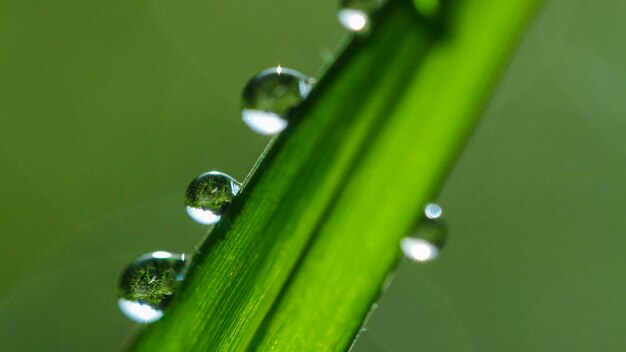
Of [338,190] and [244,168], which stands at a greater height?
[244,168]

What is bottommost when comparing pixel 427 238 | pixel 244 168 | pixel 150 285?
pixel 150 285

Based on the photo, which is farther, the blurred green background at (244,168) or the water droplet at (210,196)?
the blurred green background at (244,168)

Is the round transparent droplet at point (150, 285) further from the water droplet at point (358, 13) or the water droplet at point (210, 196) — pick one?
the water droplet at point (358, 13)

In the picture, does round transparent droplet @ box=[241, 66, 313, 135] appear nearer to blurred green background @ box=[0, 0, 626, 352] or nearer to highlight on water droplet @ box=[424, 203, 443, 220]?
highlight on water droplet @ box=[424, 203, 443, 220]

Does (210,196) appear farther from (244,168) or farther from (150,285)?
(244,168)

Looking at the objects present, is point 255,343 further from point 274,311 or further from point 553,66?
point 553,66

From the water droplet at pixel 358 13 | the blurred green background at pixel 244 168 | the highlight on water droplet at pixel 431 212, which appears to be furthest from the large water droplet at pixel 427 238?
the blurred green background at pixel 244 168

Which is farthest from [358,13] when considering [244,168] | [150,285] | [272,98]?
[244,168]
